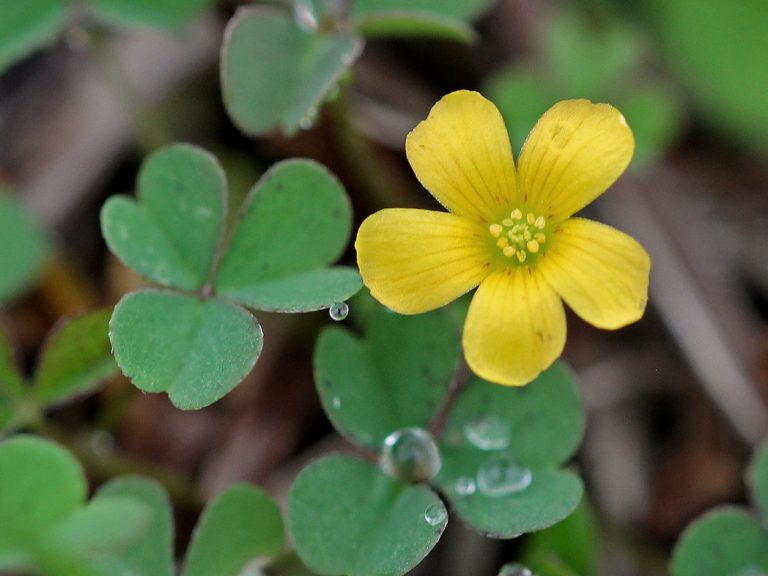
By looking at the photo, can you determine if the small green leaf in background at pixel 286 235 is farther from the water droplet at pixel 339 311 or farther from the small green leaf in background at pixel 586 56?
the small green leaf in background at pixel 586 56

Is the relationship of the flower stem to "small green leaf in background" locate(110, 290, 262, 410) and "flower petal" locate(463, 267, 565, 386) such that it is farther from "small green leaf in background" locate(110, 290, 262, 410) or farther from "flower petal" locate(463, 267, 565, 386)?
"small green leaf in background" locate(110, 290, 262, 410)


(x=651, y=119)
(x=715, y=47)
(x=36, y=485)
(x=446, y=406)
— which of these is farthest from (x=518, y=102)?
(x=36, y=485)

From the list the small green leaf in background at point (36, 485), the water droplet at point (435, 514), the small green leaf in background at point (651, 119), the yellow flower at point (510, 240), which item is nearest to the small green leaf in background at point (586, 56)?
the small green leaf in background at point (651, 119)

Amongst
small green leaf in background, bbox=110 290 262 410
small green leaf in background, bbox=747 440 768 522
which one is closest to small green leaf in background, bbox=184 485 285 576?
small green leaf in background, bbox=110 290 262 410

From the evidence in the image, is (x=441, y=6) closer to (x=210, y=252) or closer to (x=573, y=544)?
(x=210, y=252)

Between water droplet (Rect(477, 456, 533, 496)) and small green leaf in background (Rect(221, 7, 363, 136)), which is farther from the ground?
small green leaf in background (Rect(221, 7, 363, 136))

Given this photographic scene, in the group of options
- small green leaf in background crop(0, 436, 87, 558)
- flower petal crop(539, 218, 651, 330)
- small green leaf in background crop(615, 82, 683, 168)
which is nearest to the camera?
flower petal crop(539, 218, 651, 330)

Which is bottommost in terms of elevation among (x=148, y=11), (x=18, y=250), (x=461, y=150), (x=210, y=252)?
(x=18, y=250)
